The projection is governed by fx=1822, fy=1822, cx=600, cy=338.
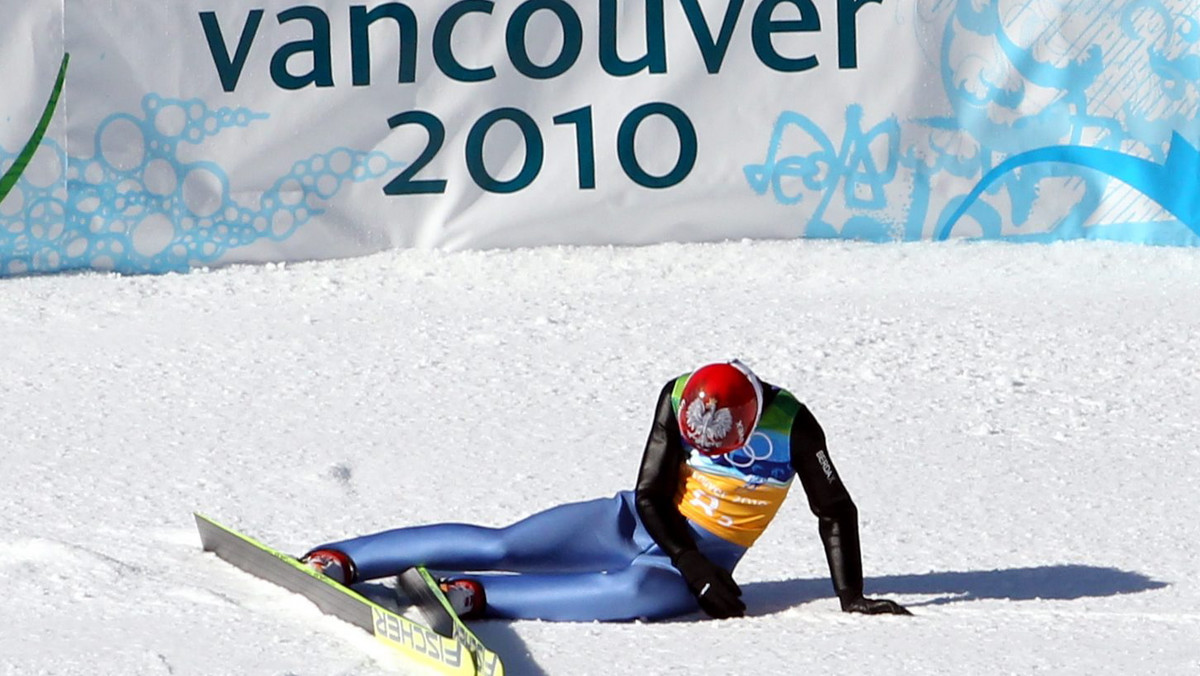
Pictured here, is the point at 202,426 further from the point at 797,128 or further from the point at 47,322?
the point at 797,128

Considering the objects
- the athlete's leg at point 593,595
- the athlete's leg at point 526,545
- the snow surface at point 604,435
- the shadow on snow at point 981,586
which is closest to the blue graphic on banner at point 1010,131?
the snow surface at point 604,435

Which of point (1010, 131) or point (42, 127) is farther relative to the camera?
point (1010, 131)

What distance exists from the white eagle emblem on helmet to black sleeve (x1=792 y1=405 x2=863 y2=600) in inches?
9.3

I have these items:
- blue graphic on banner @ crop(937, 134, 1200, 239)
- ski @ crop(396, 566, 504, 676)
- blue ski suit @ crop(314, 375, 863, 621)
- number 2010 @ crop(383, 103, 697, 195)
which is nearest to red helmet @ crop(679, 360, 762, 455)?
blue ski suit @ crop(314, 375, 863, 621)

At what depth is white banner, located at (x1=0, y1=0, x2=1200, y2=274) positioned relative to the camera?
8.58 m

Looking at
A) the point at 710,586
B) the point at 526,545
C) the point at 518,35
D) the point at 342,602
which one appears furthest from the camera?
the point at 518,35

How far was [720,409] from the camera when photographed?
438cm

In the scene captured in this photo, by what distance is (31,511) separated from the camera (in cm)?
529

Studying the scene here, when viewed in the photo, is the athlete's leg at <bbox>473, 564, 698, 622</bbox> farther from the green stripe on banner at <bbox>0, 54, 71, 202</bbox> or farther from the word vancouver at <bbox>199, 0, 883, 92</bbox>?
the green stripe on banner at <bbox>0, 54, 71, 202</bbox>

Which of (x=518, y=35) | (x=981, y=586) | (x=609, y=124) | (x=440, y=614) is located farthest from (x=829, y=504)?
(x=518, y=35)

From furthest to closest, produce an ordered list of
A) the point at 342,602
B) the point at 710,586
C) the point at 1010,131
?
the point at 1010,131
the point at 710,586
the point at 342,602

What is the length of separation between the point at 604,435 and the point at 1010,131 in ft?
12.1

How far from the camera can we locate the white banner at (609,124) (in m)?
8.58

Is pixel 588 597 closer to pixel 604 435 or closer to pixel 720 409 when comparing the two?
pixel 720 409
